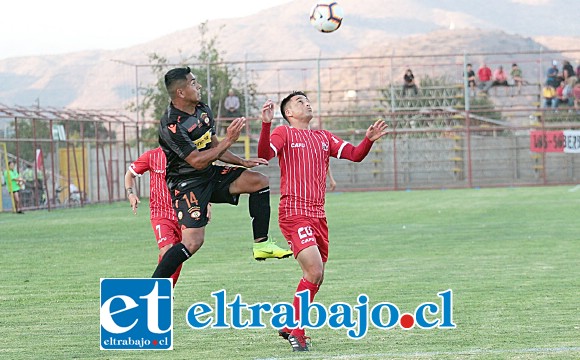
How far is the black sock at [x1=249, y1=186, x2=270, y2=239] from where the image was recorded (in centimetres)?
966

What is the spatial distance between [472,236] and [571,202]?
1211 cm

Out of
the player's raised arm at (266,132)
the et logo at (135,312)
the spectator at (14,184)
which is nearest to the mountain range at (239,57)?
the spectator at (14,184)

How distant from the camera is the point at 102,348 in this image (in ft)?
28.4

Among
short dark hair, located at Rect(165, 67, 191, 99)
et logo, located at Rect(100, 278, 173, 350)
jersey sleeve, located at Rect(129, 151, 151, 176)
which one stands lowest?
et logo, located at Rect(100, 278, 173, 350)

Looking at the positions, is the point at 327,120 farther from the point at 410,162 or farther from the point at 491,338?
the point at 491,338

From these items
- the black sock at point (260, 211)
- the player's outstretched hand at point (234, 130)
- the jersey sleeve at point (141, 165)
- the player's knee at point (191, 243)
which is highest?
the player's outstretched hand at point (234, 130)

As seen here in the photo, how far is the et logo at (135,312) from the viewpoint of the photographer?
8070mm

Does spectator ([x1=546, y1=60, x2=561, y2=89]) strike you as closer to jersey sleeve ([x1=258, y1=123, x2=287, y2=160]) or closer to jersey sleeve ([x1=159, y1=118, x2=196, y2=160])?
jersey sleeve ([x1=258, y1=123, x2=287, y2=160])

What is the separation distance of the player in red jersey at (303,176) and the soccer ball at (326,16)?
976 cm

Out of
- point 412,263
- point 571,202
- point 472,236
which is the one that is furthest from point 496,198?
point 412,263

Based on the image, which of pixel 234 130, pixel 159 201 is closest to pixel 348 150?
pixel 234 130

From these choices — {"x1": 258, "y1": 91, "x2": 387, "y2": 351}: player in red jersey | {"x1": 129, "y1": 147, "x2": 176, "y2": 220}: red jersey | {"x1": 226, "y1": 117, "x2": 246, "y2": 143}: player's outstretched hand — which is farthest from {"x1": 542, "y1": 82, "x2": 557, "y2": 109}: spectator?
{"x1": 226, "y1": 117, "x2": 246, "y2": 143}: player's outstretched hand

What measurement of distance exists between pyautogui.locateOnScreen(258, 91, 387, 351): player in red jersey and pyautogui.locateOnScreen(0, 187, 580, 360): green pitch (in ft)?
2.22

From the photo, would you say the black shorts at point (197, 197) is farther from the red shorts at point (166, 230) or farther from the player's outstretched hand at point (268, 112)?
the red shorts at point (166, 230)
